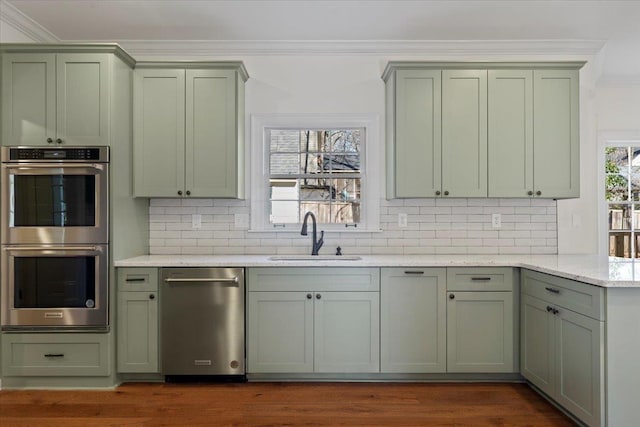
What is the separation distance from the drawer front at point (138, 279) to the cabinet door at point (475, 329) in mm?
2075

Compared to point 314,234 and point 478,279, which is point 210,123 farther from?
point 478,279

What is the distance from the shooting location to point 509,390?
3191 mm

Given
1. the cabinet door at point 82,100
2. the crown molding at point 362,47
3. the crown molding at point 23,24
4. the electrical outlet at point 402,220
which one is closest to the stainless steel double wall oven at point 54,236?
the cabinet door at point 82,100

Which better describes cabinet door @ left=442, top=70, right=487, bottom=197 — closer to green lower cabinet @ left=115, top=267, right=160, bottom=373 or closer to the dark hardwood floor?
the dark hardwood floor

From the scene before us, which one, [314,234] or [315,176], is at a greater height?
[315,176]

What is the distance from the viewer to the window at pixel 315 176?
3.98 metres

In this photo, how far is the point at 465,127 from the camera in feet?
11.8

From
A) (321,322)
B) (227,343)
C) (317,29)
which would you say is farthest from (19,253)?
(317,29)

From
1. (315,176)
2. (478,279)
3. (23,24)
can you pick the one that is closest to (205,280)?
(315,176)

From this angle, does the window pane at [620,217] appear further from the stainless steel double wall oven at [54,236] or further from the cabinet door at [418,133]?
the stainless steel double wall oven at [54,236]

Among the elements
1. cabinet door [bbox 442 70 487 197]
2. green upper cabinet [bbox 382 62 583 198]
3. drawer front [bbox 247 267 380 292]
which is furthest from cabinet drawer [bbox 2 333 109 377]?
cabinet door [bbox 442 70 487 197]

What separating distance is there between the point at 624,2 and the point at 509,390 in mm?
2771

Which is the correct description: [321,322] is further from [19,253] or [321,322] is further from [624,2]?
[624,2]

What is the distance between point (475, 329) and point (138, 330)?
2358 mm
